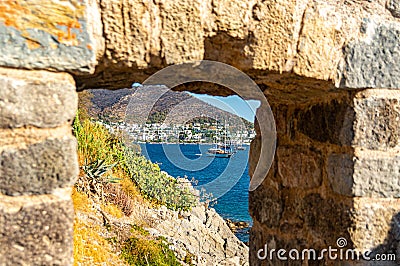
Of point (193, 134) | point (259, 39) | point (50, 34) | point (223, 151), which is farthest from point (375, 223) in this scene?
point (193, 134)

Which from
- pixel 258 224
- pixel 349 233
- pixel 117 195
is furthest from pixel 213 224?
pixel 349 233

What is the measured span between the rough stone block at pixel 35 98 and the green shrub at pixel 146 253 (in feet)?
11.7

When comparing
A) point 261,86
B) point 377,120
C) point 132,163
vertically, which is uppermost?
point 261,86

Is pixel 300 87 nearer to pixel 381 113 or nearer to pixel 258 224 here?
pixel 381 113

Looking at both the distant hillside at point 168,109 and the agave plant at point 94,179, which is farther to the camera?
the agave plant at point 94,179

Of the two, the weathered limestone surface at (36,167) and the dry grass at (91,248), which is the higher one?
the weathered limestone surface at (36,167)

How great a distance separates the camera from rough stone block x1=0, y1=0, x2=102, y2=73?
1.25 metres

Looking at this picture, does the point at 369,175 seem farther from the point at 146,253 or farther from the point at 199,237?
the point at 199,237

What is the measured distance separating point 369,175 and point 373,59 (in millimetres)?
480

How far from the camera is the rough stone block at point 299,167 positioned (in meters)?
2.07

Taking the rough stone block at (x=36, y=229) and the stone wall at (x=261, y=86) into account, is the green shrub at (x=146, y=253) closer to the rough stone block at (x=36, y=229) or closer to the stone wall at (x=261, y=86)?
the stone wall at (x=261, y=86)

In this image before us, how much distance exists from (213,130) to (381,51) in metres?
2.35

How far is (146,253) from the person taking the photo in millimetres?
4773

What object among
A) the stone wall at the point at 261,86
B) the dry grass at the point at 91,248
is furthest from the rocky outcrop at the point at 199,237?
the stone wall at the point at 261,86
